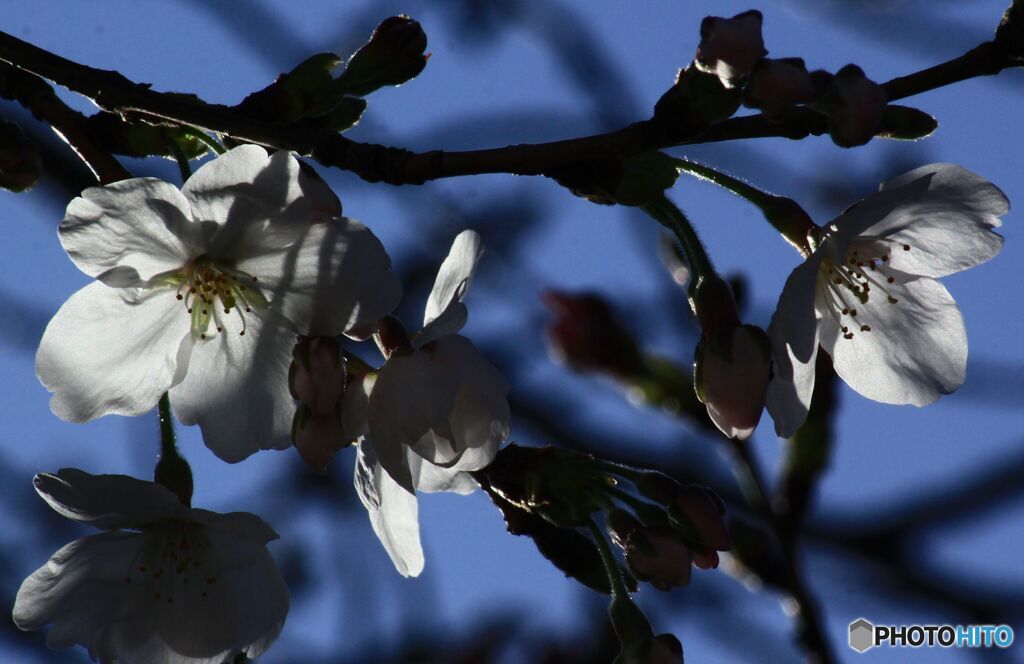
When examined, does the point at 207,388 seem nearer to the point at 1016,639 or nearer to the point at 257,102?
the point at 257,102

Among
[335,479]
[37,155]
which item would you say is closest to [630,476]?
[37,155]

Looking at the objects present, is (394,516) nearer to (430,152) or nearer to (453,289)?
(453,289)

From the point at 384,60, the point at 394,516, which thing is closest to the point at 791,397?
the point at 394,516

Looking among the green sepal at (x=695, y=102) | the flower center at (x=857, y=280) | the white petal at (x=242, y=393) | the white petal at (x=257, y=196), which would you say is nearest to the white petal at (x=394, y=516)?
the white petal at (x=242, y=393)

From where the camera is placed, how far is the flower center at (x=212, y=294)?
2018mm

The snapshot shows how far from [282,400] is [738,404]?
71cm

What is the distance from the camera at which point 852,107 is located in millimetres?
1442

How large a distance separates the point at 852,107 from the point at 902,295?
79 cm

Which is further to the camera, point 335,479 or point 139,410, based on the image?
point 335,479

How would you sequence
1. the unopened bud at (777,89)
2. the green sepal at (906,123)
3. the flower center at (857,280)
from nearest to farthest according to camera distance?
the unopened bud at (777,89) → the green sepal at (906,123) → the flower center at (857,280)

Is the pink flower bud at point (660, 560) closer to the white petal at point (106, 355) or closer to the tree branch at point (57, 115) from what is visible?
the white petal at point (106, 355)

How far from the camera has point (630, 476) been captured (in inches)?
66.9

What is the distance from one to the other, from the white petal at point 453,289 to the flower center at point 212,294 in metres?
0.31

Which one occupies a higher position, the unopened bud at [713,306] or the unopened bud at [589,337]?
the unopened bud at [589,337]
